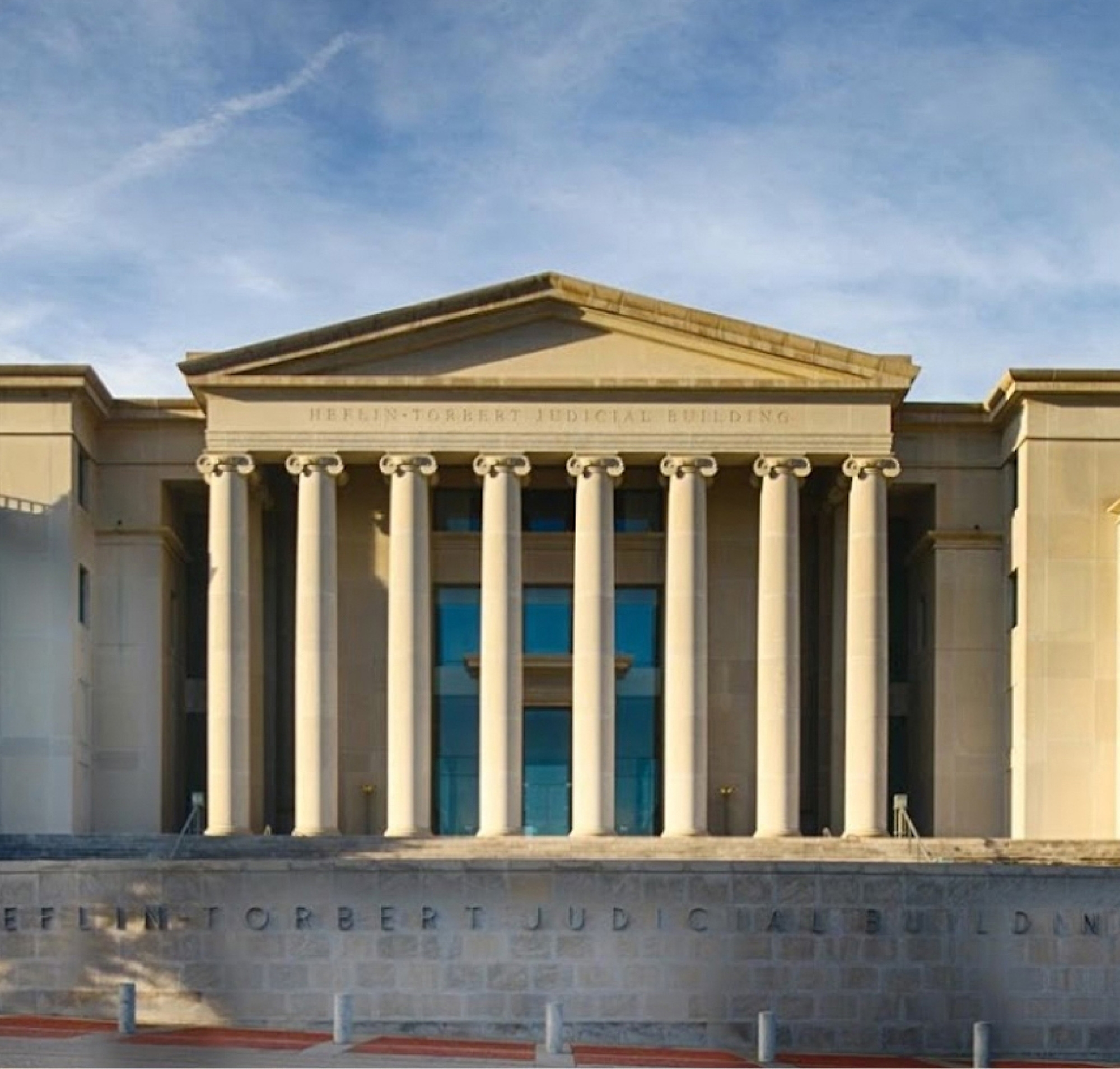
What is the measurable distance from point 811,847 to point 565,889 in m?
15.9

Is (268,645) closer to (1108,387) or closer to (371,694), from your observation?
(371,694)

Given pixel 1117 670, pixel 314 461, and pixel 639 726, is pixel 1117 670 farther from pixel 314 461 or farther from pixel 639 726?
pixel 314 461

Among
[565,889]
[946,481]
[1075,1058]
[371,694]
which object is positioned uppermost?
[946,481]

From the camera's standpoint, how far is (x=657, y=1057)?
33.5 m

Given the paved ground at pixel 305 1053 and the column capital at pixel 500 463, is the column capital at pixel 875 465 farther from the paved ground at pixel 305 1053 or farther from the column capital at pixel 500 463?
the paved ground at pixel 305 1053

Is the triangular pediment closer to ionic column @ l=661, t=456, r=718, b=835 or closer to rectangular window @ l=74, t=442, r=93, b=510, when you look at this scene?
ionic column @ l=661, t=456, r=718, b=835

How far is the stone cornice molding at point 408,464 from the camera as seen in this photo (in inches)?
2226

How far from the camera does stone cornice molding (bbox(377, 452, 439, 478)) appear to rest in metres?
56.5

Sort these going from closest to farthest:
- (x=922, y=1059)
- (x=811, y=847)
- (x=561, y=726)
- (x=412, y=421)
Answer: (x=922, y=1059)
(x=811, y=847)
(x=412, y=421)
(x=561, y=726)

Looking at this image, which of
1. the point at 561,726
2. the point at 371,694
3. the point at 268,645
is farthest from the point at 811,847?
the point at 268,645

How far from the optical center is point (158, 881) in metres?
36.6

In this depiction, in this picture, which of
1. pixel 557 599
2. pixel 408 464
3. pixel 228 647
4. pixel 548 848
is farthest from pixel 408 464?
pixel 548 848

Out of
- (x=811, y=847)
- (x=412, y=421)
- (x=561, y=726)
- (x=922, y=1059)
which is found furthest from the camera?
(x=561, y=726)

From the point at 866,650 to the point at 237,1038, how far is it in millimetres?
27404
